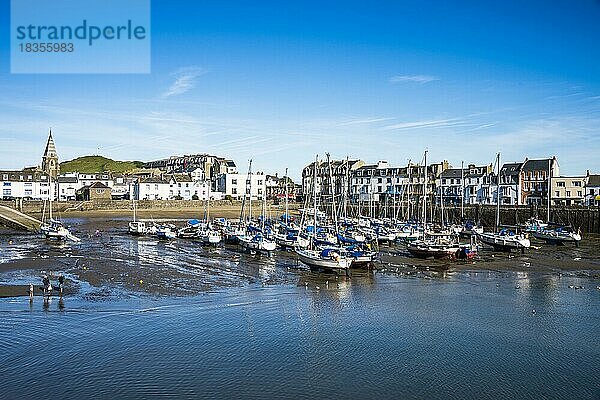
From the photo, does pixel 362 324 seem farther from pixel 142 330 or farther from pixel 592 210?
pixel 592 210

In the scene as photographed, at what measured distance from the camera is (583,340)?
18.7m

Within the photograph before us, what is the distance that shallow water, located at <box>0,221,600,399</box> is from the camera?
47.6 ft

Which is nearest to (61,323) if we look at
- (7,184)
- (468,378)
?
(468,378)

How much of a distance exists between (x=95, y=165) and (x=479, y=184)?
133500 millimetres

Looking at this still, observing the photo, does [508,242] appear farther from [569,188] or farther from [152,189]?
[152,189]

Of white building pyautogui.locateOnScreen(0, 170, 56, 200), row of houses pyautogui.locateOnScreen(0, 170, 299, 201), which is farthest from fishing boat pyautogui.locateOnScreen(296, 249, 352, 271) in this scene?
white building pyautogui.locateOnScreen(0, 170, 56, 200)

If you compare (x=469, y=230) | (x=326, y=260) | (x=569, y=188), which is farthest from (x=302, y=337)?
(x=569, y=188)

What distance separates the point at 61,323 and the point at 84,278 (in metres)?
9.41

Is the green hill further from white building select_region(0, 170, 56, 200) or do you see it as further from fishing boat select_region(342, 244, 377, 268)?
fishing boat select_region(342, 244, 377, 268)

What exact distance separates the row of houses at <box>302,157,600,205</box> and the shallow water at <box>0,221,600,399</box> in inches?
1404

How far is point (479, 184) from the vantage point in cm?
7738

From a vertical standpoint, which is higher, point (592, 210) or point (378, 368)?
point (592, 210)

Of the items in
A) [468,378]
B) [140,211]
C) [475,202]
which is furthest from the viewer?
[140,211]

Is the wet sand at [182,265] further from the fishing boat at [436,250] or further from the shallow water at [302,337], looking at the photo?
the fishing boat at [436,250]
